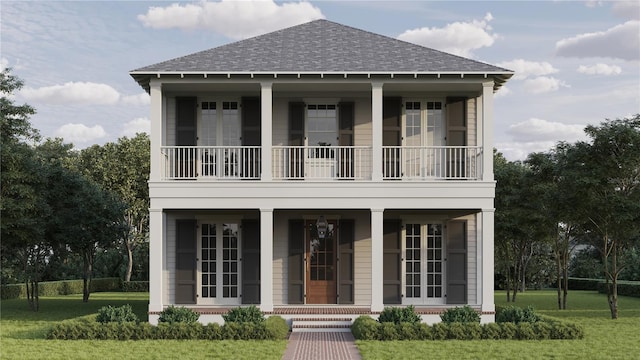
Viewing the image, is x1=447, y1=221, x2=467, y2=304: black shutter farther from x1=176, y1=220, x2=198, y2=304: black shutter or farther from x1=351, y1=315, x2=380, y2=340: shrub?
x1=176, y1=220, x2=198, y2=304: black shutter

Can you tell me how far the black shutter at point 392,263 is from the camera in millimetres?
21984

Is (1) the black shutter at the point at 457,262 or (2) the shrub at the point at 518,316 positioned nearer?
(2) the shrub at the point at 518,316

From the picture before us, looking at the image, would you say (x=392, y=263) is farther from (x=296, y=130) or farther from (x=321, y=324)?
(x=296, y=130)

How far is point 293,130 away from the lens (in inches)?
857

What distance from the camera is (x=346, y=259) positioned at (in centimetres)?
2214

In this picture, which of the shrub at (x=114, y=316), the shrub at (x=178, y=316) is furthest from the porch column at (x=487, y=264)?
the shrub at (x=114, y=316)

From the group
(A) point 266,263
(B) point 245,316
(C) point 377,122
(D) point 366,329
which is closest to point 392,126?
(C) point 377,122

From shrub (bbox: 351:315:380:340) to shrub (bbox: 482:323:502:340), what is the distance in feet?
8.02

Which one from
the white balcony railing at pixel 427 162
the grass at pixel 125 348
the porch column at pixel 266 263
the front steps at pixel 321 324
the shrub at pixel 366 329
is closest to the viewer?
the grass at pixel 125 348

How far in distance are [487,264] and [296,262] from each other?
5.52 m

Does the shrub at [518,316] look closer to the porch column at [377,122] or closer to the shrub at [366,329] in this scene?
Answer: the shrub at [366,329]

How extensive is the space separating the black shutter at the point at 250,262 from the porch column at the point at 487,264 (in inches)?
250

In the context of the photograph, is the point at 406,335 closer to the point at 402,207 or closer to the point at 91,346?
the point at 402,207

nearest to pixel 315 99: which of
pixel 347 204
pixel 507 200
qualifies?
pixel 347 204
